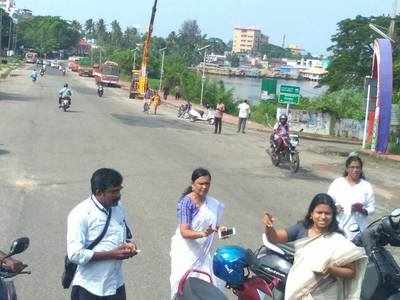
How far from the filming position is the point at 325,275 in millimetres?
4055

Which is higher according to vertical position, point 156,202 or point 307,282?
point 307,282

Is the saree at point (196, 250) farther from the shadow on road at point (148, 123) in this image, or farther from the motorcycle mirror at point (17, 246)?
the shadow on road at point (148, 123)

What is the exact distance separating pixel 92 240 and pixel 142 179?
31.2 ft

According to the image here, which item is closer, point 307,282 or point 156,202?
point 307,282

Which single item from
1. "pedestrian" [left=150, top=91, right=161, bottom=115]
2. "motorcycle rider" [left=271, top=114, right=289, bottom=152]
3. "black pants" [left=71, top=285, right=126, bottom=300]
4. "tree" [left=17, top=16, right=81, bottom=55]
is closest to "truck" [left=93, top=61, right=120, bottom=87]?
"pedestrian" [left=150, top=91, right=161, bottom=115]

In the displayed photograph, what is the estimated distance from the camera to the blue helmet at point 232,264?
477 centimetres

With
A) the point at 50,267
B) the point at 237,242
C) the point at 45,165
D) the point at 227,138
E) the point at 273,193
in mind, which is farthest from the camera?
the point at 227,138

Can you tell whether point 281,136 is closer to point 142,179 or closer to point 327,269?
point 142,179

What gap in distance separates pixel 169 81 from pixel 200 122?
103 ft

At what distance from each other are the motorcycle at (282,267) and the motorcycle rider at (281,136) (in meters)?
12.6

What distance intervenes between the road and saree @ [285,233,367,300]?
2941mm

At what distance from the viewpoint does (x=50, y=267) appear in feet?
24.5

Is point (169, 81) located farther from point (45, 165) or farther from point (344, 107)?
point (45, 165)

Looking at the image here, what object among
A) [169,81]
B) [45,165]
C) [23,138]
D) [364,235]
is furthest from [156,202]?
[169,81]
